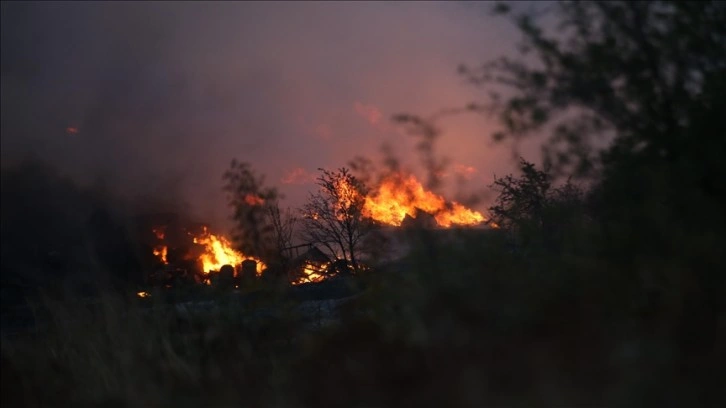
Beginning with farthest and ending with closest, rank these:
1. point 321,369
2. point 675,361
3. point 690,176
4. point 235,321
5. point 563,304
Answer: point 235,321, point 690,176, point 321,369, point 563,304, point 675,361

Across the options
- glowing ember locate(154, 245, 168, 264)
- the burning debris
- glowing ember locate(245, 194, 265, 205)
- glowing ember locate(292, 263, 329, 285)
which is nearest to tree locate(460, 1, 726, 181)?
glowing ember locate(245, 194, 265, 205)

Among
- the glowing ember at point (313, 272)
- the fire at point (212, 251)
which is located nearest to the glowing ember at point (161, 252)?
the fire at point (212, 251)

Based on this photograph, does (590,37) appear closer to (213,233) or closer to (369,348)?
(369,348)

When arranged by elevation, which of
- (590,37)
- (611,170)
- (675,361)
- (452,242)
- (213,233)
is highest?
(213,233)

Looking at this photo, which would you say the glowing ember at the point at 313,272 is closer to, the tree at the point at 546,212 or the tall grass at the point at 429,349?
the tree at the point at 546,212

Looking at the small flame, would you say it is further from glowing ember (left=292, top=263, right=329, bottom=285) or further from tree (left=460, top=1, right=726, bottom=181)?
tree (left=460, top=1, right=726, bottom=181)

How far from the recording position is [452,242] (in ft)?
31.6

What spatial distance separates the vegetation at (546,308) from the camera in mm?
7230

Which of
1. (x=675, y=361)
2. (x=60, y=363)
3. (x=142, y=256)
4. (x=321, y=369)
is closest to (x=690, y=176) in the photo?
(x=675, y=361)

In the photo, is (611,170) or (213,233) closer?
(611,170)

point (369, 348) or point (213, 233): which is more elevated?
point (213, 233)

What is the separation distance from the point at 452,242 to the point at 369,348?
139 centimetres

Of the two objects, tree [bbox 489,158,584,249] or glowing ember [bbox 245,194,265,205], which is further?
glowing ember [bbox 245,194,265,205]

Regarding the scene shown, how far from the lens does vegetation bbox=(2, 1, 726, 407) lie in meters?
7.23
